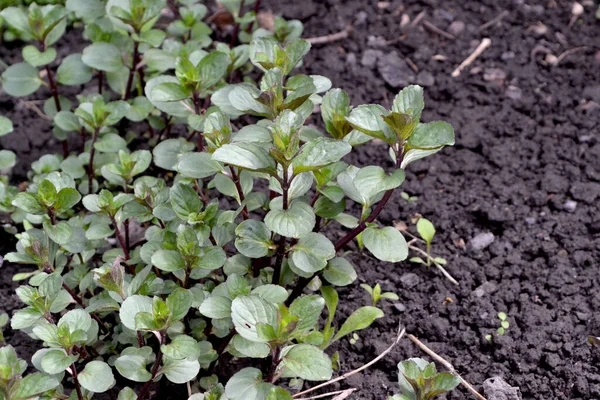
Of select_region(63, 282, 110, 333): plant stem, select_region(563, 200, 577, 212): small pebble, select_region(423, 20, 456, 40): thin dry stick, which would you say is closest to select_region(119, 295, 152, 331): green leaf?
select_region(63, 282, 110, 333): plant stem

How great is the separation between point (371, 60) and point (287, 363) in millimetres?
1994

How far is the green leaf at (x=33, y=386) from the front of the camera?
6.51ft

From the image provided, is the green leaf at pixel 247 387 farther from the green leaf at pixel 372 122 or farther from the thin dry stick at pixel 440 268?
the thin dry stick at pixel 440 268

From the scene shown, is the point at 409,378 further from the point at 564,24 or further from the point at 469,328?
the point at 564,24

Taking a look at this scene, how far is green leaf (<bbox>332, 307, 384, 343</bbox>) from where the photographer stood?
2.49m

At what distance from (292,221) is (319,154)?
21 centimetres

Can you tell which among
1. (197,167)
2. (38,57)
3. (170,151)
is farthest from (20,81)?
(197,167)

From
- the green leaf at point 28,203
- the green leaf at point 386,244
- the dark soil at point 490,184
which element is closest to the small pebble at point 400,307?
the dark soil at point 490,184

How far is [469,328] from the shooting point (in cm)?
257

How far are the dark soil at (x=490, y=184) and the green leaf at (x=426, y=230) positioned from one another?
0.07m

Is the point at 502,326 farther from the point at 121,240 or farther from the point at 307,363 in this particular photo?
the point at 121,240

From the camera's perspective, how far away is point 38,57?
114 inches

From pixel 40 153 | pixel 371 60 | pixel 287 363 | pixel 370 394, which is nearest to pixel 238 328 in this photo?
pixel 287 363

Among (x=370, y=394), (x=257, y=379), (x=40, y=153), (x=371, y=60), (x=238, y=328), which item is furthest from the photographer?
(x=371, y=60)
